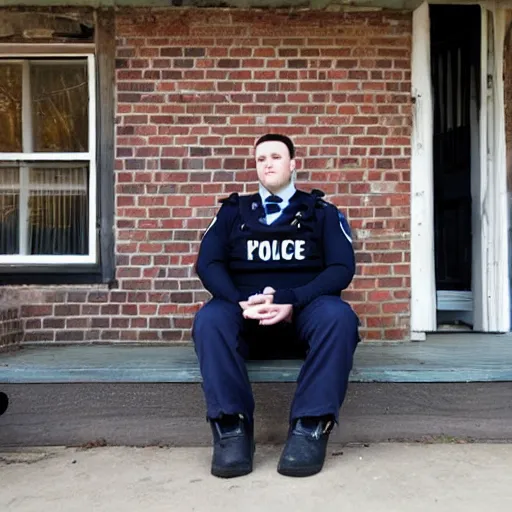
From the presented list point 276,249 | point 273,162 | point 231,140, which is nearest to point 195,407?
point 276,249

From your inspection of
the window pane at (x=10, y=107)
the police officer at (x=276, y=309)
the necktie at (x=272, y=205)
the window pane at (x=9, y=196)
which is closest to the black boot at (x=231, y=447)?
the police officer at (x=276, y=309)

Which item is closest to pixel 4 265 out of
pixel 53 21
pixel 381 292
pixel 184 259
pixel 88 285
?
pixel 88 285

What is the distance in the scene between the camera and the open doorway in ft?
14.2

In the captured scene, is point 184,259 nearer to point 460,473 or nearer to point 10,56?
point 10,56

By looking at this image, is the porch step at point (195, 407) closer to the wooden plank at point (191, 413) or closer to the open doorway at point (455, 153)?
the wooden plank at point (191, 413)

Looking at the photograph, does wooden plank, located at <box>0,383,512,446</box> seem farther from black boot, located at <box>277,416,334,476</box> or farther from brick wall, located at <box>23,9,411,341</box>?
brick wall, located at <box>23,9,411,341</box>

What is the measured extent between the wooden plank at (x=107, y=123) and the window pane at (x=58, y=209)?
22 cm

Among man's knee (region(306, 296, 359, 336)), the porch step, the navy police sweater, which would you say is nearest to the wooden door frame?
the porch step

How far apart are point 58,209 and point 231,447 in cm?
229

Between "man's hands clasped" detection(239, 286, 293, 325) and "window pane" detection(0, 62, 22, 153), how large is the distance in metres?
2.30

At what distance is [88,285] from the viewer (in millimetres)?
3840

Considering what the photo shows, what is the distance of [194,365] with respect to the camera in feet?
9.83

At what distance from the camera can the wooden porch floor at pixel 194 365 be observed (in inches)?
111

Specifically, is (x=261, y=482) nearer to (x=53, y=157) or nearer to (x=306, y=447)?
(x=306, y=447)
